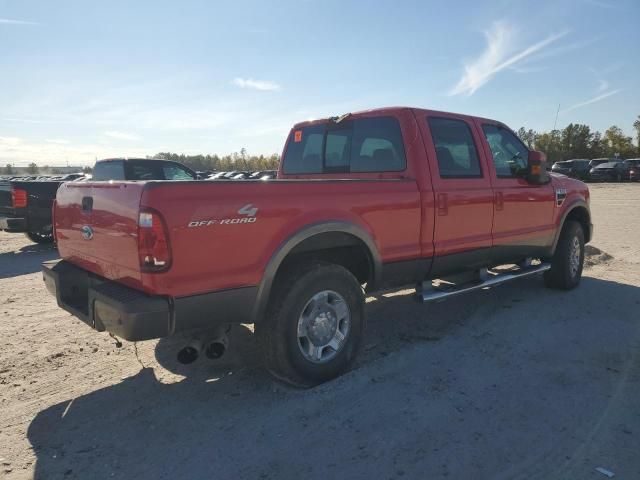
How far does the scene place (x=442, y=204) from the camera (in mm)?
4039

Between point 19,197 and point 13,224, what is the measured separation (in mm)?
555

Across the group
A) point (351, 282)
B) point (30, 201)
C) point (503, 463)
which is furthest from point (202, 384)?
point (30, 201)

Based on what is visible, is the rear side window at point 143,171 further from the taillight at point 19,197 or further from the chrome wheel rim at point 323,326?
the chrome wheel rim at point 323,326

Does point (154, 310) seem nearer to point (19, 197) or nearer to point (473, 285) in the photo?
point (473, 285)

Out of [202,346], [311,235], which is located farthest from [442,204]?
[202,346]

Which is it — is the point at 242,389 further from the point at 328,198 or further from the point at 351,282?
the point at 328,198

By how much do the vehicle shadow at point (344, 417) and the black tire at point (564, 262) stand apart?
1.62 meters

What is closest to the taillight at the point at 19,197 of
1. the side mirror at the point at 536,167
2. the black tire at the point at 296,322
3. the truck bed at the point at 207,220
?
the truck bed at the point at 207,220

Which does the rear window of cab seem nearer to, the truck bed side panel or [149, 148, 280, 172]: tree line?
the truck bed side panel

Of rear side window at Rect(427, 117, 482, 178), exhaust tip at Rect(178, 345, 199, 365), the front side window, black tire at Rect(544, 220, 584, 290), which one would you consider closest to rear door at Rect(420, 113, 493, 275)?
rear side window at Rect(427, 117, 482, 178)

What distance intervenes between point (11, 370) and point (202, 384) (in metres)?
1.62

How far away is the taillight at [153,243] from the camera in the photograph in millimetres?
2543

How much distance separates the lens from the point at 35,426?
2.88m

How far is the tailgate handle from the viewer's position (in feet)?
10.2
